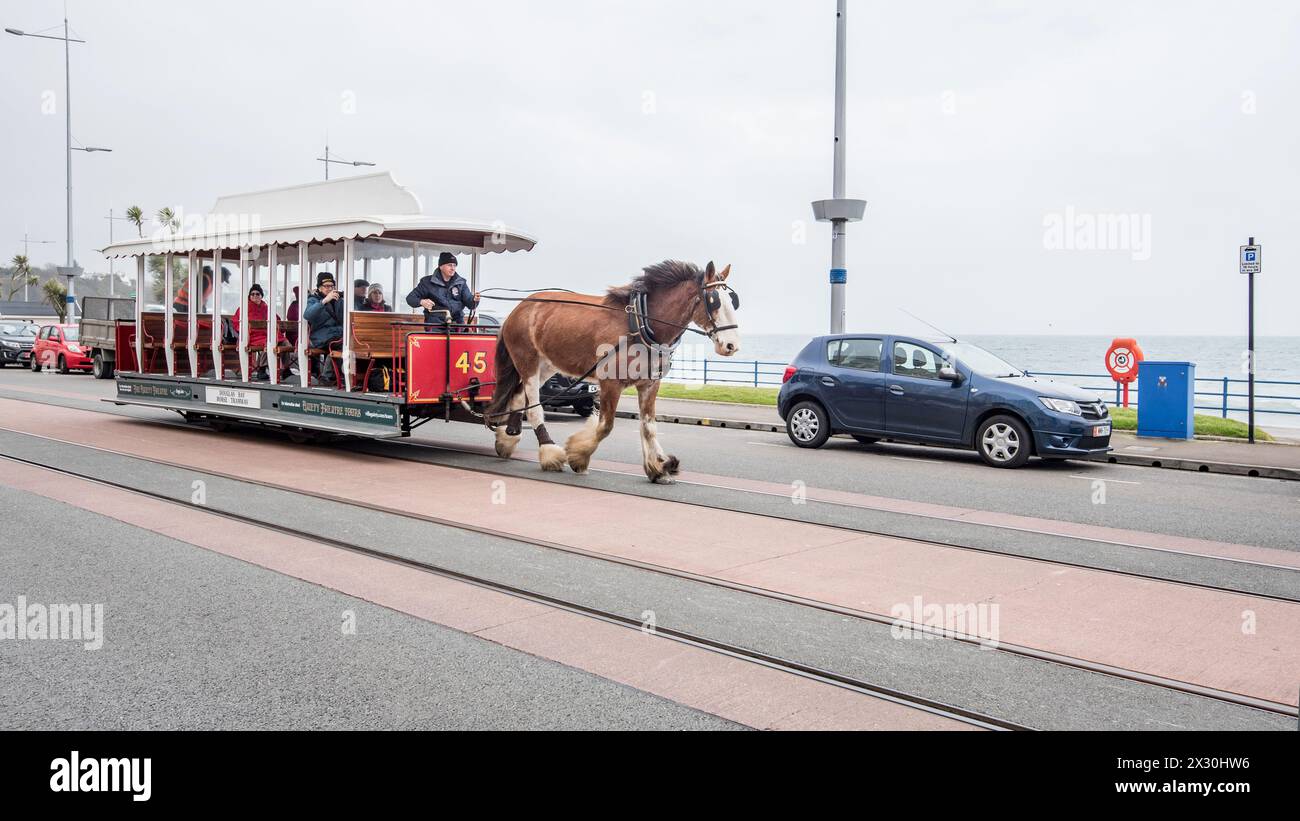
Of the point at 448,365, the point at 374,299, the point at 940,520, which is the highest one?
the point at 374,299

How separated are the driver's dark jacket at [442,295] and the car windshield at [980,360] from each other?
21.6 feet

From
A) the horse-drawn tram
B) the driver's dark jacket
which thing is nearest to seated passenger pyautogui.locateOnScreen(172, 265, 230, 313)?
the horse-drawn tram

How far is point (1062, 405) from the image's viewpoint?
13.3 meters

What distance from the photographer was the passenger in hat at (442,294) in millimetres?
13461

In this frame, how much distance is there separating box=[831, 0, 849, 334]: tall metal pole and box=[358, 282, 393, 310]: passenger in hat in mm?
9570

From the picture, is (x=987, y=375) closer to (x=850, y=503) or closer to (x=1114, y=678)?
(x=850, y=503)

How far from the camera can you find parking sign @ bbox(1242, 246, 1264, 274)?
16.0 meters

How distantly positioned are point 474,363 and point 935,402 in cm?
615

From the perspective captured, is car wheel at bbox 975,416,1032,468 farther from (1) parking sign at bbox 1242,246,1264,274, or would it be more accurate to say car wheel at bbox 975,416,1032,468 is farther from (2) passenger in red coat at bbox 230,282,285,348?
(2) passenger in red coat at bbox 230,282,285,348

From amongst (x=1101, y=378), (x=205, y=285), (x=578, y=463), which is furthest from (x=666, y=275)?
(x=1101, y=378)

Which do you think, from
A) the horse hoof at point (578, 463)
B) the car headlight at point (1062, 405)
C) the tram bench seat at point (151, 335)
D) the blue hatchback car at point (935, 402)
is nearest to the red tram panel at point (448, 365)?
the horse hoof at point (578, 463)

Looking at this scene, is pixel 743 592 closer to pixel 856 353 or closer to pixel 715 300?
pixel 715 300

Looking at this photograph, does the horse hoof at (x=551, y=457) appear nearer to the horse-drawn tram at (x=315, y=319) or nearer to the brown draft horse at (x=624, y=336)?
the brown draft horse at (x=624, y=336)

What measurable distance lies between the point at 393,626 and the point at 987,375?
33.0 ft
